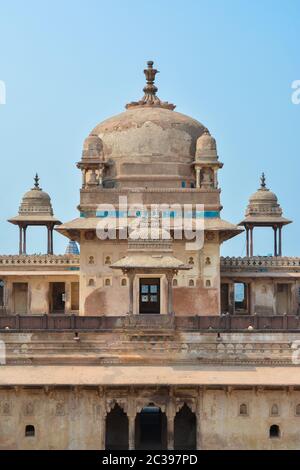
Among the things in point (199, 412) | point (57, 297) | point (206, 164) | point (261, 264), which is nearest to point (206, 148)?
point (206, 164)

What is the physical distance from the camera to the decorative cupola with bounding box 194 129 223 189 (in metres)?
32.5

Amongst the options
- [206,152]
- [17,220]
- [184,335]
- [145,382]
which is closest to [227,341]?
[184,335]

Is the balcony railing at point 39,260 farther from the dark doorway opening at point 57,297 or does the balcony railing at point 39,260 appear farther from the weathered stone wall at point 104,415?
the weathered stone wall at point 104,415

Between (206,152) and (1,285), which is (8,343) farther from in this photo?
(1,285)

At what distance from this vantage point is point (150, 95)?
35.1 m

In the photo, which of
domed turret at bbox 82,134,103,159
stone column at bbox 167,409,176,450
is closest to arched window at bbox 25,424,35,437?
stone column at bbox 167,409,176,450

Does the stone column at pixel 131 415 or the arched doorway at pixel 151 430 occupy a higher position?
the stone column at pixel 131 415

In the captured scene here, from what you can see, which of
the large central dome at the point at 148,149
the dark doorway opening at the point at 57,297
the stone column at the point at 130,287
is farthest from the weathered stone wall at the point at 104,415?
the dark doorway opening at the point at 57,297

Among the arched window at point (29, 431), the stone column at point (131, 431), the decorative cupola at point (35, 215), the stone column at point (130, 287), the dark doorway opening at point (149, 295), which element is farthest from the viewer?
the decorative cupola at point (35, 215)

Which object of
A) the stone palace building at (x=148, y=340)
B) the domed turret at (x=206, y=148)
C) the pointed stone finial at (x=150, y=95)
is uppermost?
the pointed stone finial at (x=150, y=95)

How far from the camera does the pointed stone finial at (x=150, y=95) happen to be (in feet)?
114

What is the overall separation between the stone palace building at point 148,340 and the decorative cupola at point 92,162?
0.16 ft

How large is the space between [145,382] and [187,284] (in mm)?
6539

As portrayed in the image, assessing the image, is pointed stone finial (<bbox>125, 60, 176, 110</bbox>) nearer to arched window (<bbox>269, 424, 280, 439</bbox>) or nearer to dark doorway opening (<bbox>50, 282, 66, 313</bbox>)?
dark doorway opening (<bbox>50, 282, 66, 313</bbox>)
